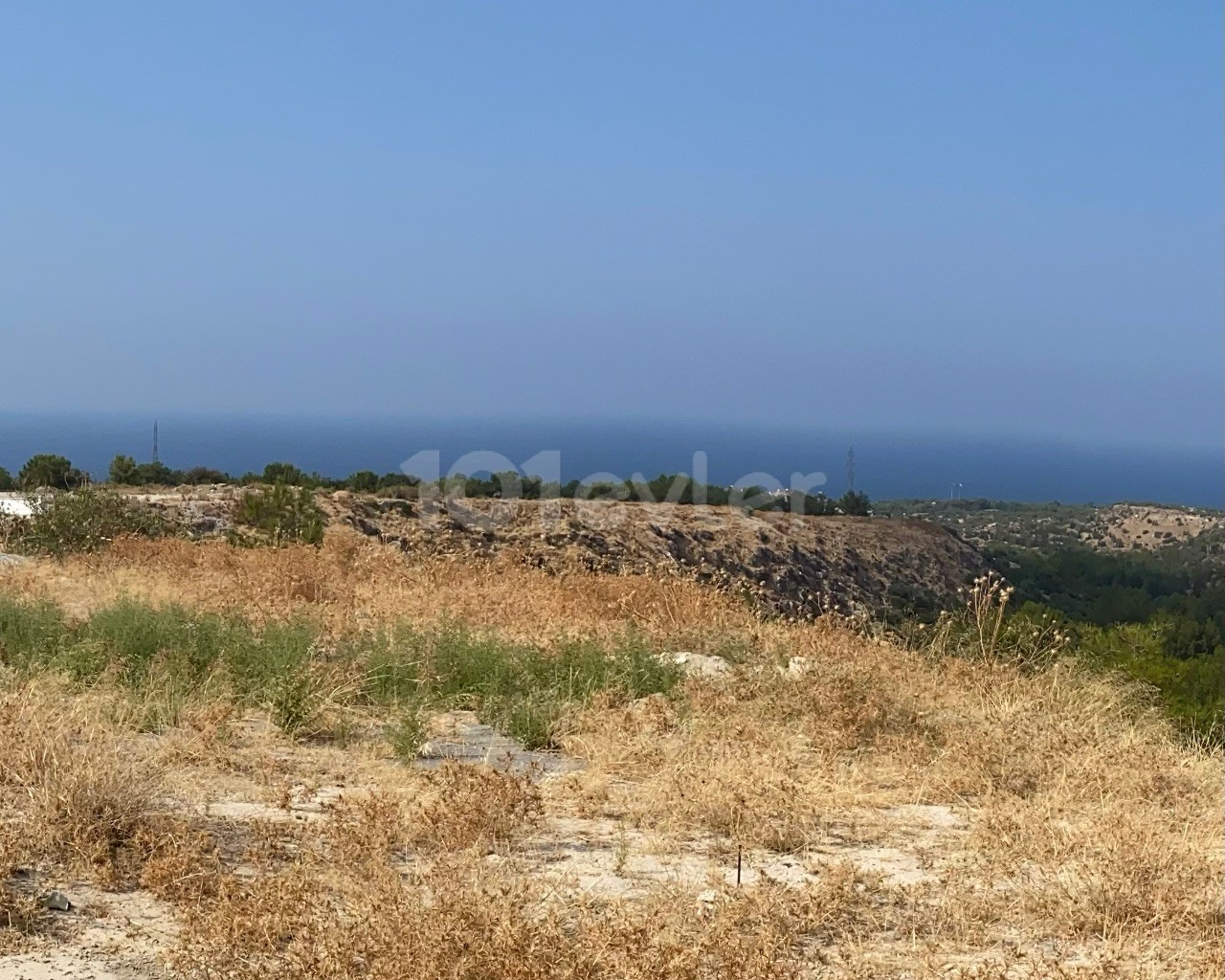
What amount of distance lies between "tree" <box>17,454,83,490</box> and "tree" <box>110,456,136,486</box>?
82cm

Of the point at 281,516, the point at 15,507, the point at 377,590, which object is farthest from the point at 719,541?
the point at 377,590

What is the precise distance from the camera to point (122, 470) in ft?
71.9

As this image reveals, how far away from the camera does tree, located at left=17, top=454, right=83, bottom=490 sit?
19438 millimetres

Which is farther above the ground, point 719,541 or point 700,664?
point 700,664

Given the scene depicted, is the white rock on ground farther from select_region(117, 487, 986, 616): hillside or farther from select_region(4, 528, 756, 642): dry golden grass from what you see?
select_region(117, 487, 986, 616): hillside

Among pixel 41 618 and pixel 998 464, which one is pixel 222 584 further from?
pixel 998 464

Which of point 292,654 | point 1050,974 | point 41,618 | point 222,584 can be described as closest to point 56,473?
point 222,584

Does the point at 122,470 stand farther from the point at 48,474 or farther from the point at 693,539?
the point at 693,539

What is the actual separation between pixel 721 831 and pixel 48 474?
19.0 meters

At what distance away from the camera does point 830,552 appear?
864 inches

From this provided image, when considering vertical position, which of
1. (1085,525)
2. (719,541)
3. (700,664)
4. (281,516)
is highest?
(281,516)

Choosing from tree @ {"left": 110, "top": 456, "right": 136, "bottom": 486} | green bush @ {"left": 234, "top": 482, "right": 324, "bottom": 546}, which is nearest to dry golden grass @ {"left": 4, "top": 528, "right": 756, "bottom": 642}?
green bush @ {"left": 234, "top": 482, "right": 324, "bottom": 546}

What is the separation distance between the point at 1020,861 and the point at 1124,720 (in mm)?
2872

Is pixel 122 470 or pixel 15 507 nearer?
pixel 15 507
